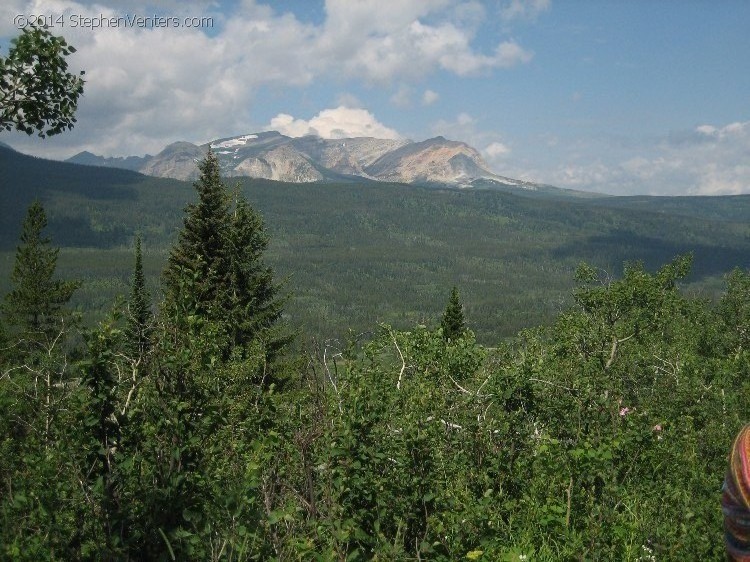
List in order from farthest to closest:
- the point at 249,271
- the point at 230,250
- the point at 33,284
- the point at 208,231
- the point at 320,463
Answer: the point at 33,284 < the point at 208,231 < the point at 249,271 < the point at 230,250 < the point at 320,463

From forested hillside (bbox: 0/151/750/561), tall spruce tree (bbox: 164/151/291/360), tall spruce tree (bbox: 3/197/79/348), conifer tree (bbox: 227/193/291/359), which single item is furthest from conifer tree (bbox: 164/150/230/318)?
tall spruce tree (bbox: 3/197/79/348)

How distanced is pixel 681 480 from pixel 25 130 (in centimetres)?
875

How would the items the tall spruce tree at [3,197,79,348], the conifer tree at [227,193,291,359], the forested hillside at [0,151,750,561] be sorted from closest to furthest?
the forested hillside at [0,151,750,561]
the conifer tree at [227,193,291,359]
the tall spruce tree at [3,197,79,348]

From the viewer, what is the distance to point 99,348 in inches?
193

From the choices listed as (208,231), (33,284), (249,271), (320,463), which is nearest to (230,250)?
(249,271)

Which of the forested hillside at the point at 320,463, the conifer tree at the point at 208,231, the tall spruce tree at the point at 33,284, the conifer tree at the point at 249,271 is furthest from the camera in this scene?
the tall spruce tree at the point at 33,284

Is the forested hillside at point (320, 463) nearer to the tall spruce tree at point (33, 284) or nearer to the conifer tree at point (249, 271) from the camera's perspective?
the conifer tree at point (249, 271)

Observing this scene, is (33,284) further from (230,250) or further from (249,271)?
(230,250)

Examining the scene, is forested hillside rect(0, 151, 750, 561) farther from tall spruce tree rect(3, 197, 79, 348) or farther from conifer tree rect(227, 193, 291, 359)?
tall spruce tree rect(3, 197, 79, 348)

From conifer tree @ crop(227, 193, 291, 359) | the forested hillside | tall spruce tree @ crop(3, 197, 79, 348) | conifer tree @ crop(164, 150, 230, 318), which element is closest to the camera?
the forested hillside

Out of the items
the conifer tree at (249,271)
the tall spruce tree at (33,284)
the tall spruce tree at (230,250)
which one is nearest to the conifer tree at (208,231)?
the tall spruce tree at (230,250)

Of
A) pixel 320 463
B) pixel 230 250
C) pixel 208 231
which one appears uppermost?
pixel 208 231

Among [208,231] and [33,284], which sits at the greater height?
[208,231]

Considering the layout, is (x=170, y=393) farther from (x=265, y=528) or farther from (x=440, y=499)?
(x=440, y=499)
